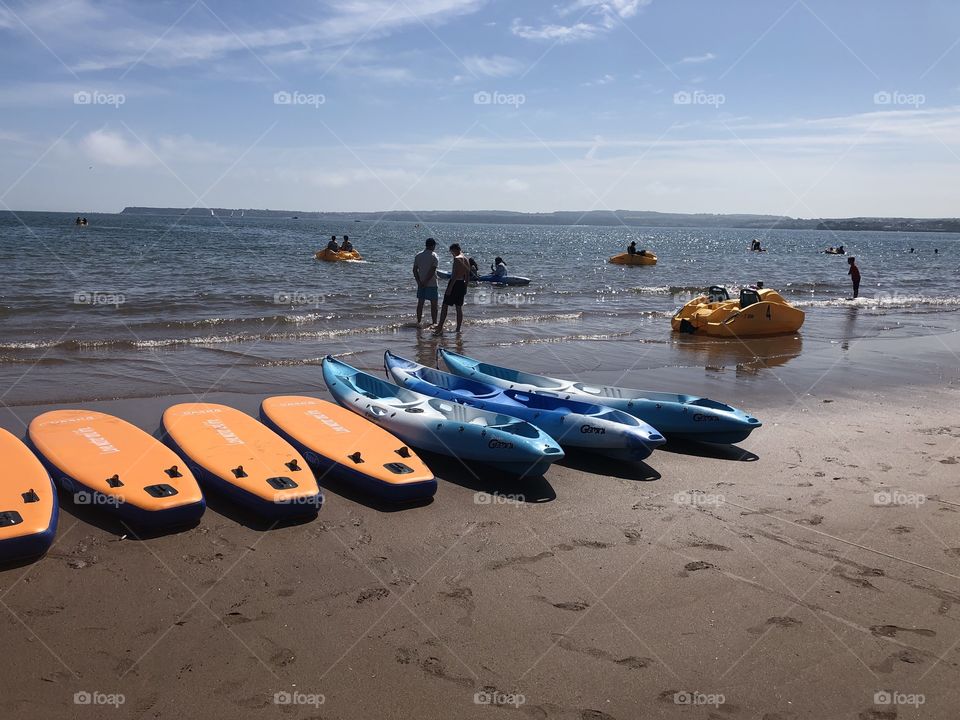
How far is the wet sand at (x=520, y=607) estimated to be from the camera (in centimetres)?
370

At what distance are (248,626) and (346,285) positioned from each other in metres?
22.1

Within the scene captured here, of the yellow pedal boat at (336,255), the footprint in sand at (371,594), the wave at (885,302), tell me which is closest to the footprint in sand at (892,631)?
the footprint in sand at (371,594)

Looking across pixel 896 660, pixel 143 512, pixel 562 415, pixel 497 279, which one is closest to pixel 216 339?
pixel 562 415

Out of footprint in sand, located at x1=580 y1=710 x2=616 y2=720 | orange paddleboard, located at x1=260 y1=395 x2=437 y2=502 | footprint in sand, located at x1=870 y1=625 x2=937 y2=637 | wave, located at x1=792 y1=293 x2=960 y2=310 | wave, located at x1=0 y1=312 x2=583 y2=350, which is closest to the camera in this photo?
footprint in sand, located at x1=580 y1=710 x2=616 y2=720

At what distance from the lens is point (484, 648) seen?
4.08 m

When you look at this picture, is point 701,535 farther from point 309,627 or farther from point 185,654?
point 185,654

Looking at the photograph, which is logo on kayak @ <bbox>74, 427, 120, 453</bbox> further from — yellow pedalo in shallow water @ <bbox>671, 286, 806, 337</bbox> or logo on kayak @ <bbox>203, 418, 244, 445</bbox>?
yellow pedalo in shallow water @ <bbox>671, 286, 806, 337</bbox>

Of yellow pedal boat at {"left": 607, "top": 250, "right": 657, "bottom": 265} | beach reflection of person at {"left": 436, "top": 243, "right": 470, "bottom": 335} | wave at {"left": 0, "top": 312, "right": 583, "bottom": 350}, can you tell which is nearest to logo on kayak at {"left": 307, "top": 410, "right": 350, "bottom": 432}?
wave at {"left": 0, "top": 312, "right": 583, "bottom": 350}

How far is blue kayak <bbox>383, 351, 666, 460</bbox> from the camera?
6879 millimetres

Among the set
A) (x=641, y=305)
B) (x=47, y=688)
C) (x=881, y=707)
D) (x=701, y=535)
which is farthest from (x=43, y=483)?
(x=641, y=305)

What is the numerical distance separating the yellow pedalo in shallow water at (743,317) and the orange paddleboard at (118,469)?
11703mm

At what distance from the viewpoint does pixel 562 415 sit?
732 cm

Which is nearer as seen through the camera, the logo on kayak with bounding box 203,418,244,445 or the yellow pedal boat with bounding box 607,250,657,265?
the logo on kayak with bounding box 203,418,244,445

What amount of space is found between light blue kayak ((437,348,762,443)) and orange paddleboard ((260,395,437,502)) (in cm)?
203
